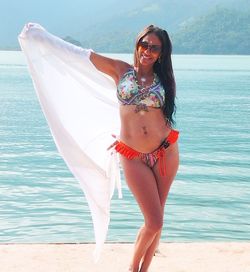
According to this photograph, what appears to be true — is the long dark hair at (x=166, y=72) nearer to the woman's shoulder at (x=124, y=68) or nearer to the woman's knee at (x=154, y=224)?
the woman's shoulder at (x=124, y=68)

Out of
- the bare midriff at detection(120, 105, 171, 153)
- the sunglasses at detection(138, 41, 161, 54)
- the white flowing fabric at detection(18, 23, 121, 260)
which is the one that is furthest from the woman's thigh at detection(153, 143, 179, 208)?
the sunglasses at detection(138, 41, 161, 54)

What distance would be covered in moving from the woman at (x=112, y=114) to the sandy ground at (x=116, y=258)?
61cm

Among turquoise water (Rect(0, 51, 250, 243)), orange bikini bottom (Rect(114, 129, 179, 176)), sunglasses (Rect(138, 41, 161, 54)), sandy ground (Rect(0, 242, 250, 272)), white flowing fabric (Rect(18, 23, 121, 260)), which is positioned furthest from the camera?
turquoise water (Rect(0, 51, 250, 243))

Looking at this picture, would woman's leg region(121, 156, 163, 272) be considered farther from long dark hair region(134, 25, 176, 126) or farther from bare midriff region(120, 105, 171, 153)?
long dark hair region(134, 25, 176, 126)

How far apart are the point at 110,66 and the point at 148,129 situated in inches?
22.1

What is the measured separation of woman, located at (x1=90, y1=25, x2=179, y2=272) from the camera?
5328 mm

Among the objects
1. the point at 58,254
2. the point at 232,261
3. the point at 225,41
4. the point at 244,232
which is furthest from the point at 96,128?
the point at 225,41

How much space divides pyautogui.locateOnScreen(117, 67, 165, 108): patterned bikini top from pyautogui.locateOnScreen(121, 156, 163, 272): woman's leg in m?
0.42

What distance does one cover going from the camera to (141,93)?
17.7 feet

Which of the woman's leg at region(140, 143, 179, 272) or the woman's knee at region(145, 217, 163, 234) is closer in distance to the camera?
the woman's knee at region(145, 217, 163, 234)

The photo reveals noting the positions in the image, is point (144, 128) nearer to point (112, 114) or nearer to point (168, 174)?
point (168, 174)

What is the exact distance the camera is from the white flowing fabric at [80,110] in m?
5.86

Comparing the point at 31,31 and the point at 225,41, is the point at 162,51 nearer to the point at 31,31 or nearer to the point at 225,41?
the point at 31,31

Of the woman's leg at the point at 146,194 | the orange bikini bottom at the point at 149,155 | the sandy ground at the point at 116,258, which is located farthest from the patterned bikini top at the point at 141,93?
the sandy ground at the point at 116,258
